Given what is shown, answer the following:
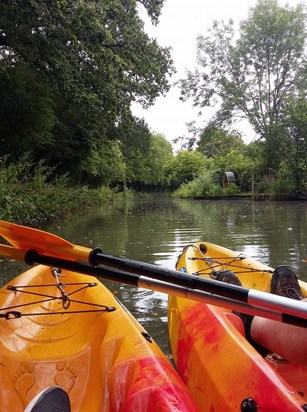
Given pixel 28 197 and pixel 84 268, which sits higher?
pixel 28 197

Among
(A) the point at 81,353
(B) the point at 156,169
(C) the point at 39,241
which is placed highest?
(B) the point at 156,169

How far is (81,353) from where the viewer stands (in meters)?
2.96

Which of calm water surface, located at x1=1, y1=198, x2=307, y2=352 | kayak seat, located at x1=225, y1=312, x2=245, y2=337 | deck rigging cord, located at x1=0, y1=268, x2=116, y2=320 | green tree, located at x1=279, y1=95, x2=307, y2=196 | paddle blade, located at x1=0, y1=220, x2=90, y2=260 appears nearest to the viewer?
paddle blade, located at x1=0, y1=220, x2=90, y2=260

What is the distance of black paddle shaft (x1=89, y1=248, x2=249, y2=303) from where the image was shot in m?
1.97

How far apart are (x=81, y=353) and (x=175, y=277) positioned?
4.11ft

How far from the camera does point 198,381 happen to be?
7.97 ft

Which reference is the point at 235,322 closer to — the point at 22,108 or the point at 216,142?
the point at 22,108

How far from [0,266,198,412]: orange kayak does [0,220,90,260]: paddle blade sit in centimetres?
63

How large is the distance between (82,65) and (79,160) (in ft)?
38.9

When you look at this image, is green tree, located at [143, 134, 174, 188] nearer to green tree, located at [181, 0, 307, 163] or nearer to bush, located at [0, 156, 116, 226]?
green tree, located at [181, 0, 307, 163]

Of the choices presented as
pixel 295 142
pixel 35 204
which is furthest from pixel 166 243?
pixel 295 142

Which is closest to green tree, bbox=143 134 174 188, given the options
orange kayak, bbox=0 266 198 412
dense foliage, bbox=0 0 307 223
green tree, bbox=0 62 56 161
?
dense foliage, bbox=0 0 307 223

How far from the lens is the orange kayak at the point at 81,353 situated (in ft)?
6.70

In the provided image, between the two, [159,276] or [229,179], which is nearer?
[159,276]
